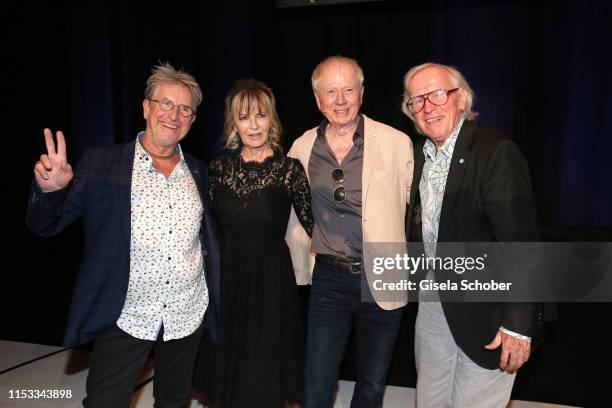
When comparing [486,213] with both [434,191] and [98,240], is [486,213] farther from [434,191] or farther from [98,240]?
[98,240]

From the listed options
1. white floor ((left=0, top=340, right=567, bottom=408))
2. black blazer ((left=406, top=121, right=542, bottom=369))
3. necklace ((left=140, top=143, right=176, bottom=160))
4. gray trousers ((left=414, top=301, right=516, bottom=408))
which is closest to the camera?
black blazer ((left=406, top=121, right=542, bottom=369))

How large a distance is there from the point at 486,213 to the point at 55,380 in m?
2.84

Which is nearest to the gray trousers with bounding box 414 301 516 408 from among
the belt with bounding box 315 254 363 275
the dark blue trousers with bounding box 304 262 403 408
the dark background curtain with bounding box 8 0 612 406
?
the dark blue trousers with bounding box 304 262 403 408

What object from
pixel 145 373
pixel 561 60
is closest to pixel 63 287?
pixel 145 373

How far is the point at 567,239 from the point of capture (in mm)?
4141

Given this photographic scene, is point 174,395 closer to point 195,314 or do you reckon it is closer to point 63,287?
point 195,314

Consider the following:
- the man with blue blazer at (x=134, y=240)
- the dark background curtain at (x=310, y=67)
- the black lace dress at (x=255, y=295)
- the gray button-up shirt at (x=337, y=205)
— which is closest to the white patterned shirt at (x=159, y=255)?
the man with blue blazer at (x=134, y=240)

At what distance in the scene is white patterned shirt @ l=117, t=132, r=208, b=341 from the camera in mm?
1880

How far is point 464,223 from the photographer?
1.67 meters

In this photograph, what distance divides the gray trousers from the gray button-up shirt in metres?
0.45

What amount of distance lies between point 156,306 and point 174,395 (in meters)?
0.46

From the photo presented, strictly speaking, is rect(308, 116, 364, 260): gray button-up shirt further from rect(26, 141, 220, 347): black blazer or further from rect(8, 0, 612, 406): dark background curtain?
rect(8, 0, 612, 406): dark background curtain

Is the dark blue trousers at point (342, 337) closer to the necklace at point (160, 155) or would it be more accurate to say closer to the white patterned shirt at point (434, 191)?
the white patterned shirt at point (434, 191)

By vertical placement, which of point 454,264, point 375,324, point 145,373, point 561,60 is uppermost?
point 561,60
